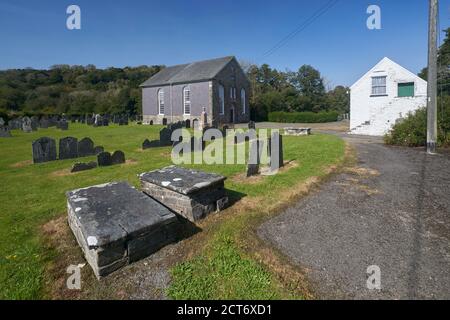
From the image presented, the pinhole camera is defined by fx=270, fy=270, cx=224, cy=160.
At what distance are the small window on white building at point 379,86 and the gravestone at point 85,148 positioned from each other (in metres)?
22.3

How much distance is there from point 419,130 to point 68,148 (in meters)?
16.7

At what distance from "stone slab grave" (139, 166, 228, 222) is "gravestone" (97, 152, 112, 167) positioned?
17.1 ft

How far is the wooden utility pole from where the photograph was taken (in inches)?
444

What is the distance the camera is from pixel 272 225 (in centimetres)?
471

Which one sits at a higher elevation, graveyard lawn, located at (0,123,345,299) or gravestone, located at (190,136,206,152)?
gravestone, located at (190,136,206,152)

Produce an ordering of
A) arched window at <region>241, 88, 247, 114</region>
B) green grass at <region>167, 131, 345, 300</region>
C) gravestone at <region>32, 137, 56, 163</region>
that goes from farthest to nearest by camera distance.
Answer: arched window at <region>241, 88, 247, 114</region> < gravestone at <region>32, 137, 56, 163</region> < green grass at <region>167, 131, 345, 300</region>

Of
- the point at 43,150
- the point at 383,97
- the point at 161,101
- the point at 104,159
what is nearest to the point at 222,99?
the point at 161,101

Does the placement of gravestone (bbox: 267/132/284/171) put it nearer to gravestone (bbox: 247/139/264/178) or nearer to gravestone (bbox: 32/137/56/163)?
gravestone (bbox: 247/139/264/178)

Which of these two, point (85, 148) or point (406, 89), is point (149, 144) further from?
point (406, 89)

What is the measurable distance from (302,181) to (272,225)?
9.55 feet

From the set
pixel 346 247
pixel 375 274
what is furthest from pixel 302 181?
pixel 375 274

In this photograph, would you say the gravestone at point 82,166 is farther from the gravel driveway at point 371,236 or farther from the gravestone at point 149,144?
the gravel driveway at point 371,236

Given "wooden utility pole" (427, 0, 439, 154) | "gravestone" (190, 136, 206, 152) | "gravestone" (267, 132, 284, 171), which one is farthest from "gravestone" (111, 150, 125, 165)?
"wooden utility pole" (427, 0, 439, 154)
